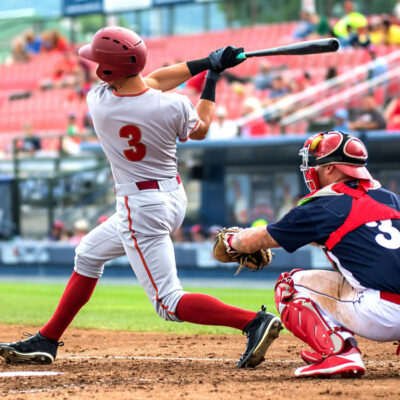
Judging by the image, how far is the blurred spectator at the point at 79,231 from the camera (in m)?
14.9

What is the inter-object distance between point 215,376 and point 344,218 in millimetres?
1094

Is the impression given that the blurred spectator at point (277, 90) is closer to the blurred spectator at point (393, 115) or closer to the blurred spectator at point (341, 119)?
the blurred spectator at point (341, 119)

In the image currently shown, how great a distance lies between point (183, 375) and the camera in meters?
4.06

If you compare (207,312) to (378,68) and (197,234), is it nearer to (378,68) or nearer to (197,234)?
(197,234)

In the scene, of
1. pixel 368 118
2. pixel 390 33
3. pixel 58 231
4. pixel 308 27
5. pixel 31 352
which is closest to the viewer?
pixel 31 352

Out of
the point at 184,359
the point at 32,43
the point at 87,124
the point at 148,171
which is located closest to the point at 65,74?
the point at 32,43

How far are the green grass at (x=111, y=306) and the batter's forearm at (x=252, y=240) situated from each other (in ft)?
9.00

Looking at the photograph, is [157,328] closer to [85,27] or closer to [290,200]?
[290,200]

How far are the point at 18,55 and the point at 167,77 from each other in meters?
23.2

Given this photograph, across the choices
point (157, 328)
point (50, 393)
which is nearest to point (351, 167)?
point (50, 393)

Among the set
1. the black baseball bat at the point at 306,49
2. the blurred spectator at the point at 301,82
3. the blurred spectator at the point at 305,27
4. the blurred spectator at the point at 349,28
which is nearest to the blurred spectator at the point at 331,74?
→ the blurred spectator at the point at 301,82

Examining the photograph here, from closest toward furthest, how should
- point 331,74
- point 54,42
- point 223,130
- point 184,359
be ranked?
point 184,359 < point 223,130 < point 331,74 < point 54,42

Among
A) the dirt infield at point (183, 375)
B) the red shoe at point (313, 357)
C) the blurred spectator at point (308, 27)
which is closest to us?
the dirt infield at point (183, 375)

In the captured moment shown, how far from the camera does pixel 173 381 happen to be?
385cm
